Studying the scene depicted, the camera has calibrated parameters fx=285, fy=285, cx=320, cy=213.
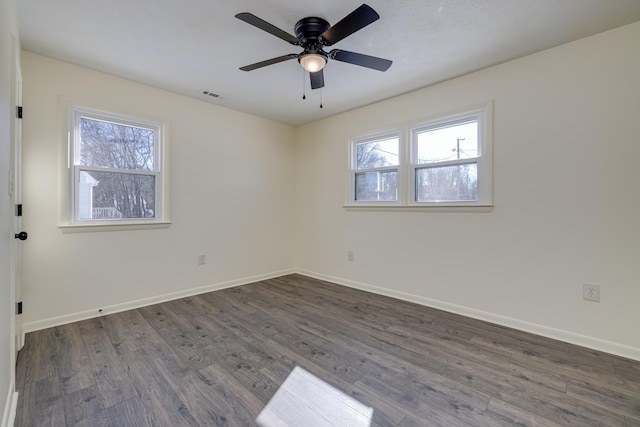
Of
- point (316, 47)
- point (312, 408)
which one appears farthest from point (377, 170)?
point (312, 408)

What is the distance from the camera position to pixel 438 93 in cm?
321

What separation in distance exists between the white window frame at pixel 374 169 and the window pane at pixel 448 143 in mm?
228

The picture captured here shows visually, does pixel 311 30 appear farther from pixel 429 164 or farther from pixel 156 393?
pixel 156 393

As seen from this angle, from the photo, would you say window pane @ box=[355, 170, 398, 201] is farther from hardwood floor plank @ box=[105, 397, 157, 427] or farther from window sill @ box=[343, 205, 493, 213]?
hardwood floor plank @ box=[105, 397, 157, 427]

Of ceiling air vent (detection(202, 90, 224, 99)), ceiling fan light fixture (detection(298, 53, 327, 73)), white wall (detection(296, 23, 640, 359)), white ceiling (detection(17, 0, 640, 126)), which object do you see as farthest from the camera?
ceiling air vent (detection(202, 90, 224, 99))

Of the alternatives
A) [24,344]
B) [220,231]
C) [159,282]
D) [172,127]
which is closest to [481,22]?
[172,127]

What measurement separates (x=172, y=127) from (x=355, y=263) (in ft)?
9.68

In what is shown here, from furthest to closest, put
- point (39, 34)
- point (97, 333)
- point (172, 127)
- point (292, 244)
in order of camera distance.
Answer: point (292, 244), point (172, 127), point (97, 333), point (39, 34)

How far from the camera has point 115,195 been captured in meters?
3.13

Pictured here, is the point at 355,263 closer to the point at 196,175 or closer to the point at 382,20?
the point at 196,175

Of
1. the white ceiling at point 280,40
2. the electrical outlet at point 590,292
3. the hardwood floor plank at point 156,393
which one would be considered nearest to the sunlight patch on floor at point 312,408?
the hardwood floor plank at point 156,393

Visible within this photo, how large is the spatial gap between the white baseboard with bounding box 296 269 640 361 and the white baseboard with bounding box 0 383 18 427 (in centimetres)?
325

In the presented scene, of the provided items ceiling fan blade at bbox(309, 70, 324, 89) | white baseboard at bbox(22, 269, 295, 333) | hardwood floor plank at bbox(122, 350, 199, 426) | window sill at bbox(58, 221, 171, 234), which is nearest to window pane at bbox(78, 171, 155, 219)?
window sill at bbox(58, 221, 171, 234)

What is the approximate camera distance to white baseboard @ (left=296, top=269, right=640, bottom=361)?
7.34ft
